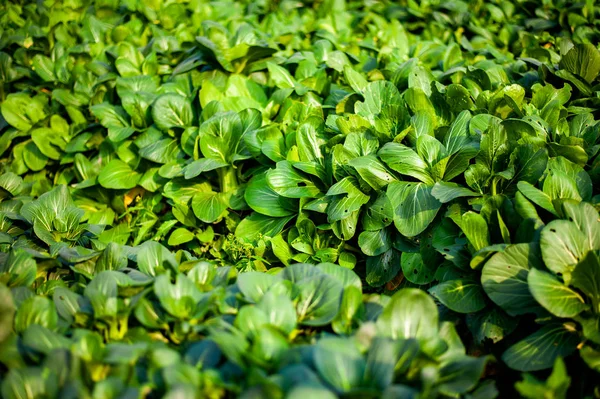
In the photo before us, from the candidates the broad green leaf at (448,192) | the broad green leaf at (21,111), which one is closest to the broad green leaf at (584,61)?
the broad green leaf at (448,192)

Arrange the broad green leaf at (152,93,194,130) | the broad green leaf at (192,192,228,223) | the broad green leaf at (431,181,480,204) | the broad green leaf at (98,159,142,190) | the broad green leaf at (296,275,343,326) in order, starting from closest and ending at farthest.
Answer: the broad green leaf at (296,275,343,326)
the broad green leaf at (431,181,480,204)
the broad green leaf at (192,192,228,223)
the broad green leaf at (152,93,194,130)
the broad green leaf at (98,159,142,190)

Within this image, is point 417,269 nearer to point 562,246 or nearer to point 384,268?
point 384,268

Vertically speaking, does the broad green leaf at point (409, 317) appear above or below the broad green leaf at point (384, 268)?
above

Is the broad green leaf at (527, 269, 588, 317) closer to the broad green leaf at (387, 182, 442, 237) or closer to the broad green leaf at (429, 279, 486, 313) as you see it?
the broad green leaf at (429, 279, 486, 313)

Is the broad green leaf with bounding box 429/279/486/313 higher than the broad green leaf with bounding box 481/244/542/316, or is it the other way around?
the broad green leaf with bounding box 481/244/542/316

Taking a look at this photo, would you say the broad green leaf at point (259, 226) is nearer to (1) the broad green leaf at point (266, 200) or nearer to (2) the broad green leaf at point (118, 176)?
(1) the broad green leaf at point (266, 200)

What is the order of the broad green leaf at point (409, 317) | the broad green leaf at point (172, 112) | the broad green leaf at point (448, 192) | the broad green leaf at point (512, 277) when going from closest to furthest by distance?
the broad green leaf at point (409, 317) → the broad green leaf at point (512, 277) → the broad green leaf at point (448, 192) → the broad green leaf at point (172, 112)

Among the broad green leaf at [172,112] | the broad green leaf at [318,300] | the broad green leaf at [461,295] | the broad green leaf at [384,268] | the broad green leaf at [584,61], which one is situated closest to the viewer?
the broad green leaf at [318,300]

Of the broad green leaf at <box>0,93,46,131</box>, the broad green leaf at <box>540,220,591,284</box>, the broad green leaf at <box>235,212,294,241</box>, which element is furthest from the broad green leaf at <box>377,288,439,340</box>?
the broad green leaf at <box>0,93,46,131</box>

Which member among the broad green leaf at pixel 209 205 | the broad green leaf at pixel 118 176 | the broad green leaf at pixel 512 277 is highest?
the broad green leaf at pixel 512 277

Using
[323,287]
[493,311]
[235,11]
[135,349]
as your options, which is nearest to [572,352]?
[493,311]

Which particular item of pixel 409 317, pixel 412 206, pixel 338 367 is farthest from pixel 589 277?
pixel 338 367

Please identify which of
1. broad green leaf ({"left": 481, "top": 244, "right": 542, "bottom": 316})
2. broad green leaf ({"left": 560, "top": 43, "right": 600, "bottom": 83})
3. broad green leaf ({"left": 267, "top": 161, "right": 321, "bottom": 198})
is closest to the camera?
broad green leaf ({"left": 481, "top": 244, "right": 542, "bottom": 316})

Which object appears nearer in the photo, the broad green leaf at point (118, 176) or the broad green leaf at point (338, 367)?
the broad green leaf at point (338, 367)
